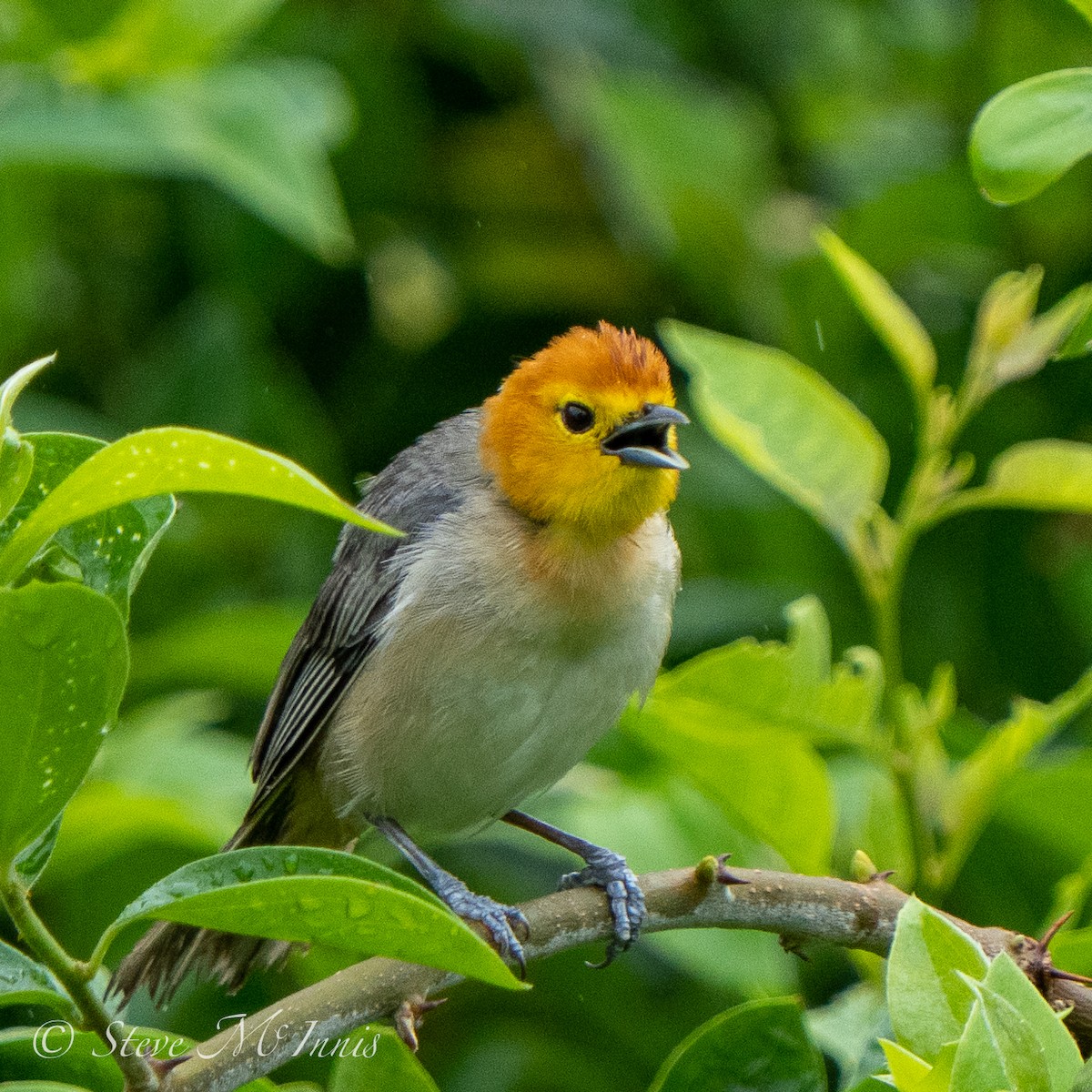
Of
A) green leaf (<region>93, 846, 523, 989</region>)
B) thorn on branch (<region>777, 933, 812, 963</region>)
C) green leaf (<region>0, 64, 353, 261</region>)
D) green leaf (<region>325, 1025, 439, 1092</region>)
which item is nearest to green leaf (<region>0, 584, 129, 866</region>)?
green leaf (<region>93, 846, 523, 989</region>)

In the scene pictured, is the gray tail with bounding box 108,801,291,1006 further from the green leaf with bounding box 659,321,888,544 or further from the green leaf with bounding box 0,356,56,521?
the green leaf with bounding box 0,356,56,521

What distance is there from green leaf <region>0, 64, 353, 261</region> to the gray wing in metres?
0.81

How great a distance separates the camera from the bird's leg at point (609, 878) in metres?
3.15

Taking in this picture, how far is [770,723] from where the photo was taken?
10.4ft

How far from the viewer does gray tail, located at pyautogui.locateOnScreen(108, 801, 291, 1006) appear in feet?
11.8

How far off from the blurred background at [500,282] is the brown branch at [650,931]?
3.53 feet

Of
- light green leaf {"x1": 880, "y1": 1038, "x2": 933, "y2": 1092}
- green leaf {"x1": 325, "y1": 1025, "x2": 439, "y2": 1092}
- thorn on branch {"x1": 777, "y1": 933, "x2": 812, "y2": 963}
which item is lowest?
thorn on branch {"x1": 777, "y1": 933, "x2": 812, "y2": 963}

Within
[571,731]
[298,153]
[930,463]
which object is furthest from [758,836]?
[298,153]

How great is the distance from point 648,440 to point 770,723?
2.80 ft

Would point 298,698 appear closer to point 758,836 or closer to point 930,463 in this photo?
point 758,836

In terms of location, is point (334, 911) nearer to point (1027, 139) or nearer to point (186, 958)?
point (1027, 139)

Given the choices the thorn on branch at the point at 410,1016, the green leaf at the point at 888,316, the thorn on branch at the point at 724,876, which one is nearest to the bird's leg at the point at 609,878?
the thorn on branch at the point at 724,876

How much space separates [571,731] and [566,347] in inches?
36.1

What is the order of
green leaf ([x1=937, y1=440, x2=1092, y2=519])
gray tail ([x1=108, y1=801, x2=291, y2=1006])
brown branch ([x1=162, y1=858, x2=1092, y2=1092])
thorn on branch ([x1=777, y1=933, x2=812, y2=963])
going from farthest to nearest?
gray tail ([x1=108, y1=801, x2=291, y2=1006]) < green leaf ([x1=937, y1=440, x2=1092, y2=519]) < thorn on branch ([x1=777, y1=933, x2=812, y2=963]) < brown branch ([x1=162, y1=858, x2=1092, y2=1092])
